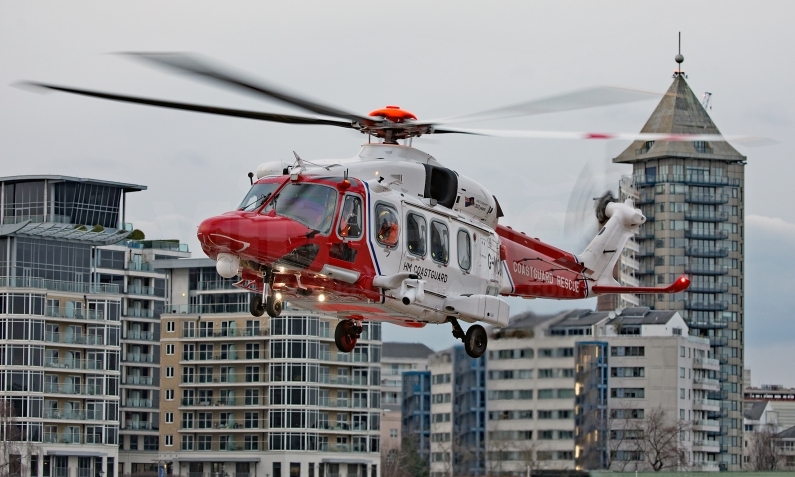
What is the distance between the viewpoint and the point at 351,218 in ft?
90.2

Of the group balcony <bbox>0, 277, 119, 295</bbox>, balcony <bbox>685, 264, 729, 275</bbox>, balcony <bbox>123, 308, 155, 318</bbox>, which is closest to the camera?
balcony <bbox>0, 277, 119, 295</bbox>

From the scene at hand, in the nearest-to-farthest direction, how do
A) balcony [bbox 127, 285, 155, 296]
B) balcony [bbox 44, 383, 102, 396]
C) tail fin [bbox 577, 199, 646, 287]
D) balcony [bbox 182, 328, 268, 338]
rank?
tail fin [bbox 577, 199, 646, 287] < balcony [bbox 44, 383, 102, 396] < balcony [bbox 182, 328, 268, 338] < balcony [bbox 127, 285, 155, 296]

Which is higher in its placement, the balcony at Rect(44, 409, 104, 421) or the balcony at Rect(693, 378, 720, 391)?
the balcony at Rect(693, 378, 720, 391)

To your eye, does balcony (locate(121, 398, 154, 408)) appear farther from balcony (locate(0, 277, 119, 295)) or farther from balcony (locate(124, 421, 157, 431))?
balcony (locate(0, 277, 119, 295))

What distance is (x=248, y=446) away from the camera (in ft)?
351

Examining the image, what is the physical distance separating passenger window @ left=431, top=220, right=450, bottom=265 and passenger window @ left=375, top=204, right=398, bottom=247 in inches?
41.1

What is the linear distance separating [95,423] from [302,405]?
13.4m

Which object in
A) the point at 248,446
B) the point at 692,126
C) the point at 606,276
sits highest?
the point at 692,126

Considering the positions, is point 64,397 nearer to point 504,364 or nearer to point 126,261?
point 126,261

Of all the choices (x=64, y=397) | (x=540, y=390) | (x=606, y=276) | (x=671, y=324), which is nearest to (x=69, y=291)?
(x=64, y=397)

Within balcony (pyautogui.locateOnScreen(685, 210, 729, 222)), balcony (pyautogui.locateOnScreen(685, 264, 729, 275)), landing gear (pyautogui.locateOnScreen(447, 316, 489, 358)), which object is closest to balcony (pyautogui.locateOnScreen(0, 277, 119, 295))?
balcony (pyautogui.locateOnScreen(685, 210, 729, 222))

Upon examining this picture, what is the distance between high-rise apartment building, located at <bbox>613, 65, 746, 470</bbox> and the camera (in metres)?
145

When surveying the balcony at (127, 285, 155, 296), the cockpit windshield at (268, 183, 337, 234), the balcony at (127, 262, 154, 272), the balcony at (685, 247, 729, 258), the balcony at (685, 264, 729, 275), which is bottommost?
the cockpit windshield at (268, 183, 337, 234)

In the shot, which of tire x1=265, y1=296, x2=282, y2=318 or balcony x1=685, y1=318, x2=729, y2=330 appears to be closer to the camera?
tire x1=265, y1=296, x2=282, y2=318
